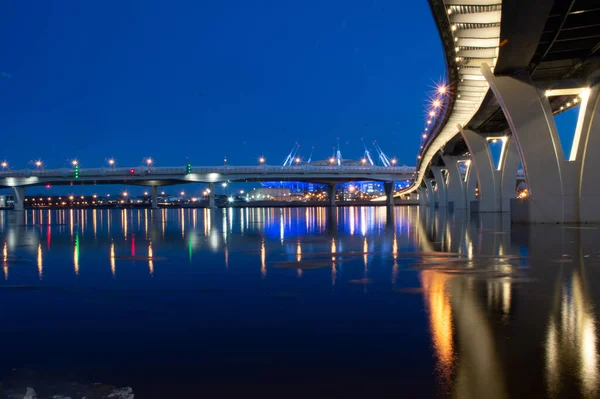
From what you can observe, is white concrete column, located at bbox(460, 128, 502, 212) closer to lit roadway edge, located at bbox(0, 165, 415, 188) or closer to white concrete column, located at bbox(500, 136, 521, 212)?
white concrete column, located at bbox(500, 136, 521, 212)

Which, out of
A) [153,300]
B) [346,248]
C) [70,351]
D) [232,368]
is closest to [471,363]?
[232,368]

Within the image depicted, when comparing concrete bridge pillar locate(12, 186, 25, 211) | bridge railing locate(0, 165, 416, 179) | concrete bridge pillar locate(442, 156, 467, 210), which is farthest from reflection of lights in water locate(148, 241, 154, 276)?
concrete bridge pillar locate(12, 186, 25, 211)

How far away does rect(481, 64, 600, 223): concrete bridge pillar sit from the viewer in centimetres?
2875

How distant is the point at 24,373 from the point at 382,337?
13.1 feet

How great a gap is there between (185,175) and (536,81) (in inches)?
3123

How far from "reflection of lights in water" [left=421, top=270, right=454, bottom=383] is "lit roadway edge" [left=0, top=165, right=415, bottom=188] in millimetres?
90198

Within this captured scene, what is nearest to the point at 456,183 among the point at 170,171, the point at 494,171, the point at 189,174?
the point at 494,171

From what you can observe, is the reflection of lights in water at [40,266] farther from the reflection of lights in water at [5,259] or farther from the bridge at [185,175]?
the bridge at [185,175]

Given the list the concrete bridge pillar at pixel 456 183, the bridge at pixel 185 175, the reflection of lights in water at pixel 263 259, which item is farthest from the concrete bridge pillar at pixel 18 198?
the reflection of lights in water at pixel 263 259

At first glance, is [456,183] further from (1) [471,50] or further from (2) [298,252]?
(2) [298,252]

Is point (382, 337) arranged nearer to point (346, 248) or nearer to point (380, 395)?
point (380, 395)

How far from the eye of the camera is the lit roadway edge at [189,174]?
4008 inches

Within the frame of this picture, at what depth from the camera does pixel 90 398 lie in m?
5.00

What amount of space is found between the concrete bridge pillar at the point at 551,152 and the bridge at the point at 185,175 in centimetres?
7389
